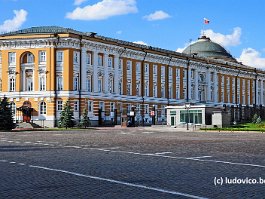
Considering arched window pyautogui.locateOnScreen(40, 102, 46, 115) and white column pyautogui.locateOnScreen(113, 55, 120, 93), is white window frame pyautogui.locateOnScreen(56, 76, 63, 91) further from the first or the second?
white column pyautogui.locateOnScreen(113, 55, 120, 93)

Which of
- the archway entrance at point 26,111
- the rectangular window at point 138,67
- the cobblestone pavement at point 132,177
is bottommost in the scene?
the cobblestone pavement at point 132,177

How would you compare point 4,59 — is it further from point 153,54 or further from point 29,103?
point 153,54

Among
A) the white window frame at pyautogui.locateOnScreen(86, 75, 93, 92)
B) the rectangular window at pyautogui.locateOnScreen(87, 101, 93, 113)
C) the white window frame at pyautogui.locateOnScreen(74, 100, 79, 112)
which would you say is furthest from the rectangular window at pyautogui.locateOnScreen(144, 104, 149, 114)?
the white window frame at pyautogui.locateOnScreen(74, 100, 79, 112)

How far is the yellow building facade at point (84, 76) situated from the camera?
215 feet

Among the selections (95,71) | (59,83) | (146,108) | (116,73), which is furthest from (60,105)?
(146,108)

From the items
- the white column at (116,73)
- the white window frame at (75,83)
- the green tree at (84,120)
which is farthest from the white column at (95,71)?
the green tree at (84,120)

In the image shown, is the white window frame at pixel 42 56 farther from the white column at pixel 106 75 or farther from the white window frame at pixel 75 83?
the white column at pixel 106 75

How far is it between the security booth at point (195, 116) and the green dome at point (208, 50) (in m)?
37.2

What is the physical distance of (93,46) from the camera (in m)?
68.8

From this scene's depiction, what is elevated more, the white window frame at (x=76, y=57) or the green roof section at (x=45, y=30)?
the green roof section at (x=45, y=30)

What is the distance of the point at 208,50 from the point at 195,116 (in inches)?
1636

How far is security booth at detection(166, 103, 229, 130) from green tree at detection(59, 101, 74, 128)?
14.9m

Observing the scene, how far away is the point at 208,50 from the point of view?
4114 inches

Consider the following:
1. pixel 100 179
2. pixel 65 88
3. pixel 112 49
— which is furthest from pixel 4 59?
pixel 100 179
